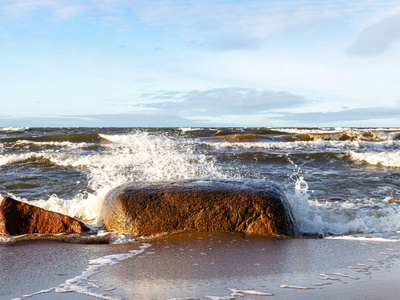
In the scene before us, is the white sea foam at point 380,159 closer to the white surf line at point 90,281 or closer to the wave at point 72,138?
the white surf line at point 90,281

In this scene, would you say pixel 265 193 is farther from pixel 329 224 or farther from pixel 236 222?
pixel 329 224

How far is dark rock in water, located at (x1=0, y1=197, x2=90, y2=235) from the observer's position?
4.11 m

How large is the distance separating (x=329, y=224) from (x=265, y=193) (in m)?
1.05

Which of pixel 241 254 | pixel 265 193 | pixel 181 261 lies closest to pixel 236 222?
pixel 265 193

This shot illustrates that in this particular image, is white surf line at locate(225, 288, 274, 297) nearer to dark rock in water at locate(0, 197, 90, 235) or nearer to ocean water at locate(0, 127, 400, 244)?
ocean water at locate(0, 127, 400, 244)

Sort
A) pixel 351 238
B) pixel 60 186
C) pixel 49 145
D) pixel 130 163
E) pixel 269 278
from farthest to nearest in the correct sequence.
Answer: pixel 49 145
pixel 130 163
pixel 60 186
pixel 351 238
pixel 269 278

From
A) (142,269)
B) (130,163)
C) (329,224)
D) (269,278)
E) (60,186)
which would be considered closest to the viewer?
(269,278)

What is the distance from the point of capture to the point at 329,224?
15.4 feet

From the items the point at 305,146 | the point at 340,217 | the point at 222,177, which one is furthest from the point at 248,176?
the point at 305,146

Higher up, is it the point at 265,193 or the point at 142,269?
the point at 265,193

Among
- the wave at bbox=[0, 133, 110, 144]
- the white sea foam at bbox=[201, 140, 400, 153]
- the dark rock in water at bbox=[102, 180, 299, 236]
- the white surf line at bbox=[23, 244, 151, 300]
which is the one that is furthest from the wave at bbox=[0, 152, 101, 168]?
the wave at bbox=[0, 133, 110, 144]

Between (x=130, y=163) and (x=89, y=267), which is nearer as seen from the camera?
(x=89, y=267)

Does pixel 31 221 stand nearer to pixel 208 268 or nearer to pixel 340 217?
pixel 208 268

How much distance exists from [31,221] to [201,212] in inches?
70.9
